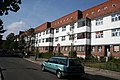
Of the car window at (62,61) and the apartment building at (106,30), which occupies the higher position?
the apartment building at (106,30)

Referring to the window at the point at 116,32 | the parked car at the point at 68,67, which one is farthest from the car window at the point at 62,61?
the window at the point at 116,32

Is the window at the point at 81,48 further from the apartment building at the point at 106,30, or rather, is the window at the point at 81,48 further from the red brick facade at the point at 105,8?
the red brick facade at the point at 105,8

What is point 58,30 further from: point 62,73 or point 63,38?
point 62,73

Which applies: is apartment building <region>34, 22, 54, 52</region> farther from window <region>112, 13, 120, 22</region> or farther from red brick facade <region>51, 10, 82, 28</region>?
window <region>112, 13, 120, 22</region>

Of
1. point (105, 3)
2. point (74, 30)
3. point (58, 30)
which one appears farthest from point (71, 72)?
point (58, 30)

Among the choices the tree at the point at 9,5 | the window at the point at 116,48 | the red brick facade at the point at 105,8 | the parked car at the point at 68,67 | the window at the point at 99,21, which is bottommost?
the parked car at the point at 68,67

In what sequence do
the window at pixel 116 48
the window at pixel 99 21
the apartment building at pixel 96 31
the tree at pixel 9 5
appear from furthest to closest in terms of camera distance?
1. the window at pixel 99 21
2. the apartment building at pixel 96 31
3. the window at pixel 116 48
4. the tree at pixel 9 5

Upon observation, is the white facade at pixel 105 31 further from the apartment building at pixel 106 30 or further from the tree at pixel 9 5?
the tree at pixel 9 5

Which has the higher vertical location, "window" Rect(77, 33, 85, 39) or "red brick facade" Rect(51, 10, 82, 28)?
"red brick facade" Rect(51, 10, 82, 28)

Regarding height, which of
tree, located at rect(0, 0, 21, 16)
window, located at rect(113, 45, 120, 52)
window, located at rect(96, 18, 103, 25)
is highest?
window, located at rect(96, 18, 103, 25)

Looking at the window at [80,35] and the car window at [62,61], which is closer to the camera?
the car window at [62,61]

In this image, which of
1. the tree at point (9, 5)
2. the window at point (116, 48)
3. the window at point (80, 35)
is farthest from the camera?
the window at point (80, 35)

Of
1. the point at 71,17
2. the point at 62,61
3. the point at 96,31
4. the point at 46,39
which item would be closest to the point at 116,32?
the point at 96,31

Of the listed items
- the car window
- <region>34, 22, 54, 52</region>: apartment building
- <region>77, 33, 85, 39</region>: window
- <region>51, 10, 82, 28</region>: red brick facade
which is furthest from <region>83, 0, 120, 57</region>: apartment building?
<region>34, 22, 54, 52</region>: apartment building
